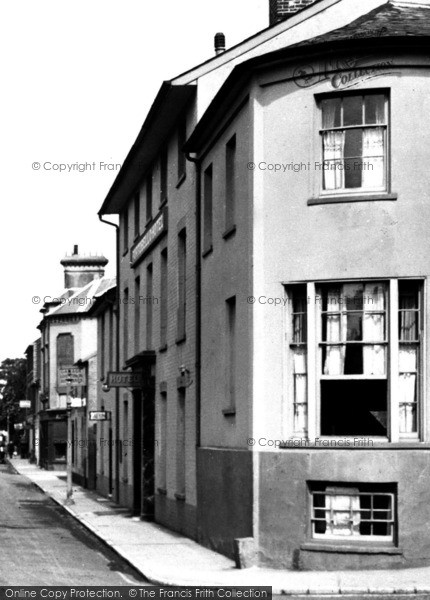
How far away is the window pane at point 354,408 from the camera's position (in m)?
17.0

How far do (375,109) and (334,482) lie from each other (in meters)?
5.29

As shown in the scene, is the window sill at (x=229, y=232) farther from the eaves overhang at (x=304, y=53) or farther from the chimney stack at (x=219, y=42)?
the chimney stack at (x=219, y=42)

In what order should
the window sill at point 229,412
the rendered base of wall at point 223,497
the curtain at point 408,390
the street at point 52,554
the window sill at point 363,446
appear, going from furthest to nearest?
1. the window sill at point 229,412
2. the rendered base of wall at point 223,497
3. the curtain at point 408,390
4. the window sill at point 363,446
5. the street at point 52,554

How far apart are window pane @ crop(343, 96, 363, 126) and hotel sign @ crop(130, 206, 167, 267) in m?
9.58

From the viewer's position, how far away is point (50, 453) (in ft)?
223

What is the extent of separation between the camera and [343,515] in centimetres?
1705

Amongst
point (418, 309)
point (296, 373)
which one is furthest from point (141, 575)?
point (418, 309)

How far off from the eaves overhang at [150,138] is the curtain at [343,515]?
357 inches

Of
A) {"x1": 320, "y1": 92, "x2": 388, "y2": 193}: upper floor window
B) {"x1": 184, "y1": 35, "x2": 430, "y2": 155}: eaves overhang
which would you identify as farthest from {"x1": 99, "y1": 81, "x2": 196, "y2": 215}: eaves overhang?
{"x1": 320, "y1": 92, "x2": 388, "y2": 193}: upper floor window

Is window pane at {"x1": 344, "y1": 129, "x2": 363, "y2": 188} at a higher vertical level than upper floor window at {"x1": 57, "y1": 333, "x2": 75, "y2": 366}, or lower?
higher

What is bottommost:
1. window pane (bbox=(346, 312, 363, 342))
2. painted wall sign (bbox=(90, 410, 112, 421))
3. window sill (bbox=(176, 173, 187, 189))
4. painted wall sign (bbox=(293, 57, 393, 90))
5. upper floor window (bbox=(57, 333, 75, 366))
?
painted wall sign (bbox=(90, 410, 112, 421))

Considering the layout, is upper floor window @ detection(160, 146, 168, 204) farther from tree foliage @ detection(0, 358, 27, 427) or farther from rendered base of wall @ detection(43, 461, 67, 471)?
tree foliage @ detection(0, 358, 27, 427)

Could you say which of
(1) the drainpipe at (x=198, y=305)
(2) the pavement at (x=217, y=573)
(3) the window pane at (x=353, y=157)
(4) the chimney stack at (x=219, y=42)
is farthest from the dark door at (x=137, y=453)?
(3) the window pane at (x=353, y=157)

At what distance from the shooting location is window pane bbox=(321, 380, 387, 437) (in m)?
17.0
